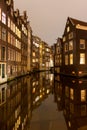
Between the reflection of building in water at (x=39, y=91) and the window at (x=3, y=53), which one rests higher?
the window at (x=3, y=53)

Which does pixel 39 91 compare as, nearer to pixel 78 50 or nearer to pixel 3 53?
pixel 3 53

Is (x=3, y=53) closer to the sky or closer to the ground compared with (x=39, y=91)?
closer to the sky

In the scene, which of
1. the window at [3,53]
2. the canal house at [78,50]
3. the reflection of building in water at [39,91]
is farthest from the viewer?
the canal house at [78,50]

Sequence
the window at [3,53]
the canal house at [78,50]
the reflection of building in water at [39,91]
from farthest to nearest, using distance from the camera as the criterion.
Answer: the canal house at [78,50] < the window at [3,53] < the reflection of building in water at [39,91]

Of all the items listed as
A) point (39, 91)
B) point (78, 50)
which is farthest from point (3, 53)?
point (78, 50)

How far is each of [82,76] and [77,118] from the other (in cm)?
4308

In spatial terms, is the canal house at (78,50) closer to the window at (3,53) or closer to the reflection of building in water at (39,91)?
the reflection of building in water at (39,91)

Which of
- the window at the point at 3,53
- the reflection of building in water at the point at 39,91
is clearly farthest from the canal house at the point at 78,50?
the window at the point at 3,53

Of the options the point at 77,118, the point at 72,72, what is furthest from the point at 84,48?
the point at 77,118

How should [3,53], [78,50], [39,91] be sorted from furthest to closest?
[78,50] < [3,53] < [39,91]

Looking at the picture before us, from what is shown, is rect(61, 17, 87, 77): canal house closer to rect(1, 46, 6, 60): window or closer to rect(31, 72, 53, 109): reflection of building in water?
rect(31, 72, 53, 109): reflection of building in water

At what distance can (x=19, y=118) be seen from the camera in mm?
11562

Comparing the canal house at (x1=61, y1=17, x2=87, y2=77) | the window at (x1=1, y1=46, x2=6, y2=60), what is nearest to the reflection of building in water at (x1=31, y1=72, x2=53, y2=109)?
the window at (x1=1, y1=46, x2=6, y2=60)

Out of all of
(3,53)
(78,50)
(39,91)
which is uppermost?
(78,50)
